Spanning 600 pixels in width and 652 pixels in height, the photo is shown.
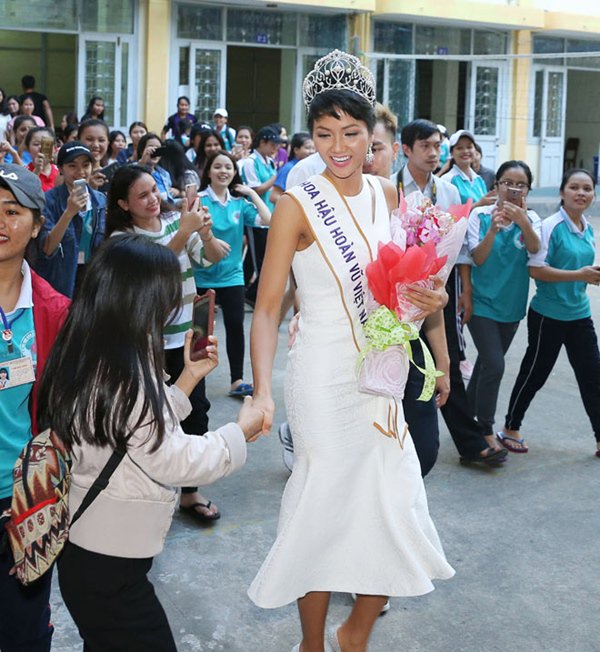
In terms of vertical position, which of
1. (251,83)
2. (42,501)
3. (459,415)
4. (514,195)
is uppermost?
(251,83)

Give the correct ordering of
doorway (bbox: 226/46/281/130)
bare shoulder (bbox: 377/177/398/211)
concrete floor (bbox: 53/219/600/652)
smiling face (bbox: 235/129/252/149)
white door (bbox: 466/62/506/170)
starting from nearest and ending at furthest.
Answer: bare shoulder (bbox: 377/177/398/211)
concrete floor (bbox: 53/219/600/652)
smiling face (bbox: 235/129/252/149)
white door (bbox: 466/62/506/170)
doorway (bbox: 226/46/281/130)

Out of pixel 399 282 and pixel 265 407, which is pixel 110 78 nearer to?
pixel 399 282

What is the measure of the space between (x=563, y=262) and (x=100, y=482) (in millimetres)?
3918

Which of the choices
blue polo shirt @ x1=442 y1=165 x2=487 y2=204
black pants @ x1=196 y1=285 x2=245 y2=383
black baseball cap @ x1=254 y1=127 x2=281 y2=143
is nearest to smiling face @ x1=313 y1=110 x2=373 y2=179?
black pants @ x1=196 y1=285 x2=245 y2=383

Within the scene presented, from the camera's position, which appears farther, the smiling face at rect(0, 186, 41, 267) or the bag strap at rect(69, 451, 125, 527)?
the smiling face at rect(0, 186, 41, 267)

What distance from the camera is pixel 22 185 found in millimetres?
2906

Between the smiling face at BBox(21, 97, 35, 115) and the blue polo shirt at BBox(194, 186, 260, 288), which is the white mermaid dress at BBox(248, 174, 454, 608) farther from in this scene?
the smiling face at BBox(21, 97, 35, 115)

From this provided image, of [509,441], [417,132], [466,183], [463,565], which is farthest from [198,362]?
[466,183]

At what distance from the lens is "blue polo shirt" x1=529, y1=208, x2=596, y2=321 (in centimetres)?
585

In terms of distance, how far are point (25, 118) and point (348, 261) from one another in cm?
865

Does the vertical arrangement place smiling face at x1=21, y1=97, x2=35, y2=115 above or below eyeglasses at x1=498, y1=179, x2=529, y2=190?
above

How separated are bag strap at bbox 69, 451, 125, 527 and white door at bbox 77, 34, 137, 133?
716 inches

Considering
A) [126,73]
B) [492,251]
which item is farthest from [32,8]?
[492,251]

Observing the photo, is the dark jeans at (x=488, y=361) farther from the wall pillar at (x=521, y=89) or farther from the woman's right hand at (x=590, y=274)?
the wall pillar at (x=521, y=89)
